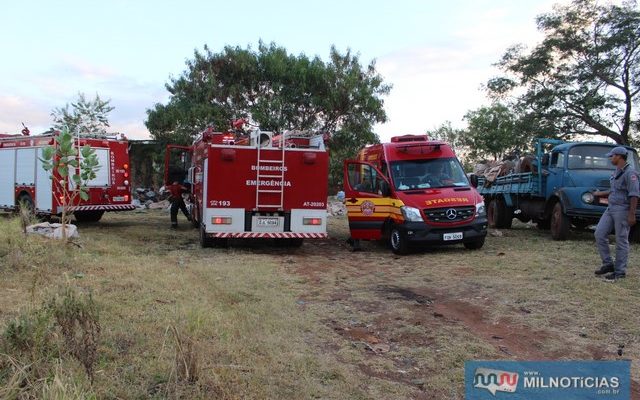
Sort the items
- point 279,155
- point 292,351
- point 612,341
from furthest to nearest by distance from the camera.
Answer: point 279,155, point 612,341, point 292,351

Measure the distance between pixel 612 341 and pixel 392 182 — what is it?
624 centimetres

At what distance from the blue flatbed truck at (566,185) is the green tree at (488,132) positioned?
21.4m

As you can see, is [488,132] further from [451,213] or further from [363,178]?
[451,213]

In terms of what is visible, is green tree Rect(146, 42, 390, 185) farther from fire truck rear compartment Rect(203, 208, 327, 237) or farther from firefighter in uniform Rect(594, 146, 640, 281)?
firefighter in uniform Rect(594, 146, 640, 281)

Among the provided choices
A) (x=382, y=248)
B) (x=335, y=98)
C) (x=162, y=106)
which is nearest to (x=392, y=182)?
(x=382, y=248)

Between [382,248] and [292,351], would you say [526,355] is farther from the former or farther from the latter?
[382,248]

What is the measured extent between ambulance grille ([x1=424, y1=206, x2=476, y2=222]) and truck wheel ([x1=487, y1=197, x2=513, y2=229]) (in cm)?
528

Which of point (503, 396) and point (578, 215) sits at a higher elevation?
point (578, 215)

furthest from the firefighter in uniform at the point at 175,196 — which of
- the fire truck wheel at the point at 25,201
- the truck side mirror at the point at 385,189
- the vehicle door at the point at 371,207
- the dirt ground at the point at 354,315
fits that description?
the truck side mirror at the point at 385,189

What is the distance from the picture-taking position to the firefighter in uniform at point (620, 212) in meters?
6.91

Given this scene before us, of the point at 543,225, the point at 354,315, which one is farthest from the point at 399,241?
the point at 543,225

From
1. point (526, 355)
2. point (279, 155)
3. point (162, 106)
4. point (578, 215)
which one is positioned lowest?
point (526, 355)

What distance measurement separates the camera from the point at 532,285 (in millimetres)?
7141

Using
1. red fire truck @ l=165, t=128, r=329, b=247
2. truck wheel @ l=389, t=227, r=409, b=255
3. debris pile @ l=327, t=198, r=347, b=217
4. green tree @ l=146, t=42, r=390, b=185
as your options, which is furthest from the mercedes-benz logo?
green tree @ l=146, t=42, r=390, b=185
